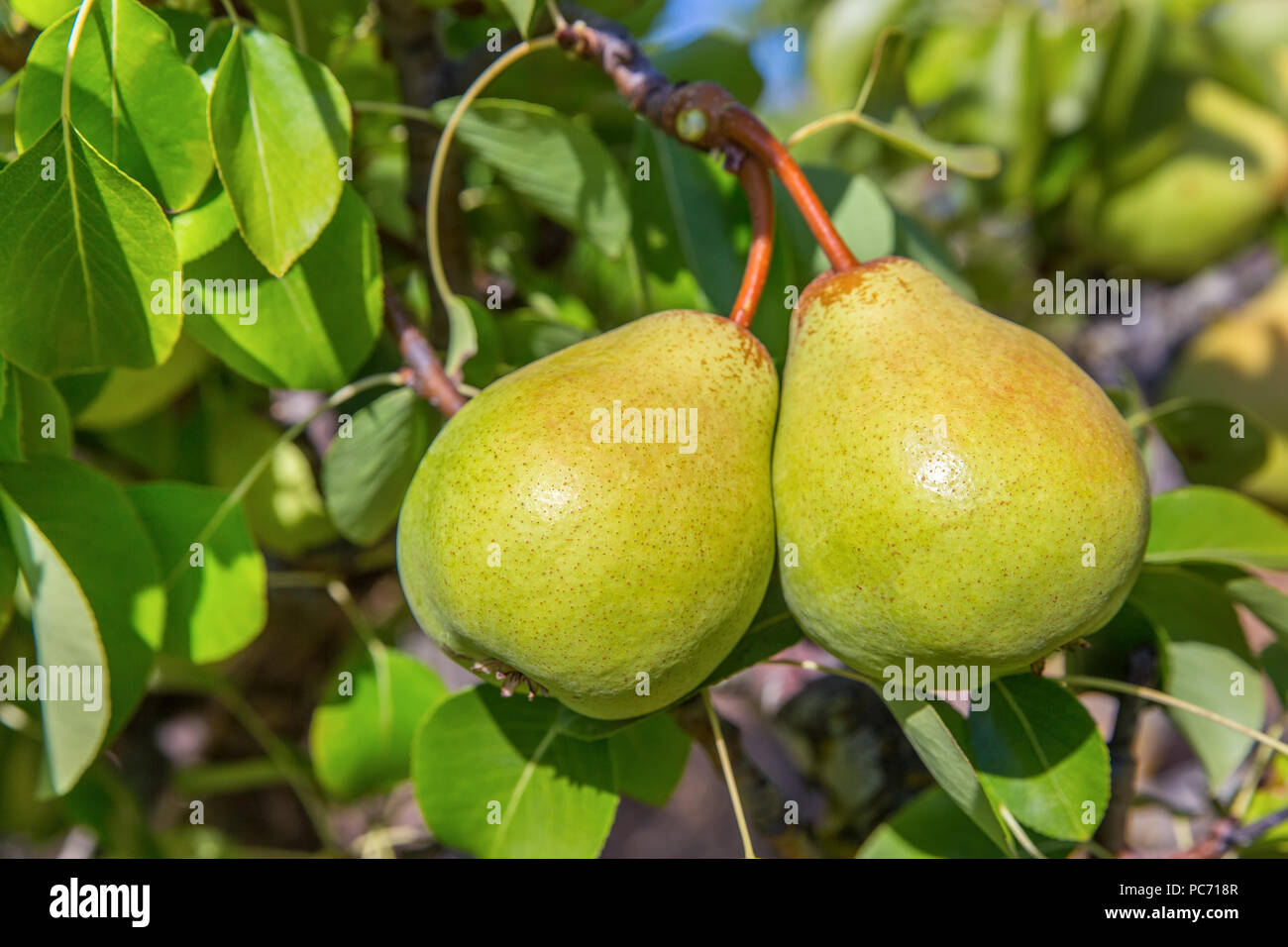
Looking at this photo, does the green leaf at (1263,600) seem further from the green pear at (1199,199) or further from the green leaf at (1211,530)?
the green pear at (1199,199)

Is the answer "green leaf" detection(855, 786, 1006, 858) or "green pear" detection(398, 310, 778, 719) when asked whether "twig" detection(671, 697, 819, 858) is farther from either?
"green pear" detection(398, 310, 778, 719)

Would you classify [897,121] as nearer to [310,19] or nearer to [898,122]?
[898,122]

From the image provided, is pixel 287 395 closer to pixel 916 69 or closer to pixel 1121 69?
pixel 916 69

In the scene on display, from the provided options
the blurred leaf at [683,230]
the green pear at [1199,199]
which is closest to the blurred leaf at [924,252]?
the blurred leaf at [683,230]

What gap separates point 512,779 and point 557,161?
57cm

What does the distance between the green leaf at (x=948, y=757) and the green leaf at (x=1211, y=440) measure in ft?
1.78

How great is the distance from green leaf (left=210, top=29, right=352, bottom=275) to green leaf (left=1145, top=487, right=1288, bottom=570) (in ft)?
2.54

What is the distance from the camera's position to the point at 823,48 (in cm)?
171

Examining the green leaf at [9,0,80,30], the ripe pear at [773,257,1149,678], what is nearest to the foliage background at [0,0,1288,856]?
the green leaf at [9,0,80,30]

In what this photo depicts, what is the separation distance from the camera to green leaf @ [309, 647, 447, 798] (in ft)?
4.23

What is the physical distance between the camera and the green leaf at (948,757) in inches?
28.4

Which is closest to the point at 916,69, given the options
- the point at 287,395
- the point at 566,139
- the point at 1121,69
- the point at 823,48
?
the point at 823,48

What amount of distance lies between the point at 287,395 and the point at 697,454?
138 cm

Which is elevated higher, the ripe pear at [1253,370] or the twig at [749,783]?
the ripe pear at [1253,370]
